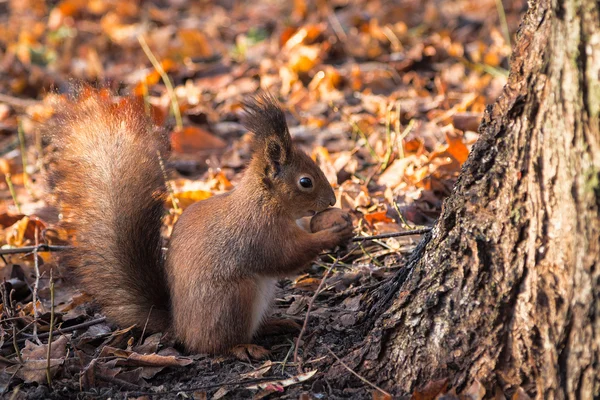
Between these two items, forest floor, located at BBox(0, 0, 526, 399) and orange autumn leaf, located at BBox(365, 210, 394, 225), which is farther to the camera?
orange autumn leaf, located at BBox(365, 210, 394, 225)

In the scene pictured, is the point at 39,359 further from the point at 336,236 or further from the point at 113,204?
the point at 336,236

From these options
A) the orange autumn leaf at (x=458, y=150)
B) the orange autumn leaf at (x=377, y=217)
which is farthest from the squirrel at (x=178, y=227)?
the orange autumn leaf at (x=458, y=150)

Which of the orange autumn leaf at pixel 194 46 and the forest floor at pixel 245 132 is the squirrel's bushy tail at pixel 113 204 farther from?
the orange autumn leaf at pixel 194 46

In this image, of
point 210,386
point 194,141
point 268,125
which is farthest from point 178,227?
point 194,141

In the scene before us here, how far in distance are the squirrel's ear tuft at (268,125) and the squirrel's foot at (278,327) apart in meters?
0.54

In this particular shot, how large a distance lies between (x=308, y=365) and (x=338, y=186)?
1199mm

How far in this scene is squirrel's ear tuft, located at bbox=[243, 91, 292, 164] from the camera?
2145 millimetres

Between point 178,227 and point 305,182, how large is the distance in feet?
1.47

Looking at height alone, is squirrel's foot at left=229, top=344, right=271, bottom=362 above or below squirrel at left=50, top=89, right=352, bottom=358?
below

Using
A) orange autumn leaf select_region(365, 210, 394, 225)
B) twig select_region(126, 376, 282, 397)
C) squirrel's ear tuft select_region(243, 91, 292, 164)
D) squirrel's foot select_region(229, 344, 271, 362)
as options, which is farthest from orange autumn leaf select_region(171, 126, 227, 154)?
twig select_region(126, 376, 282, 397)

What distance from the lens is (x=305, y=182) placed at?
7.57 ft

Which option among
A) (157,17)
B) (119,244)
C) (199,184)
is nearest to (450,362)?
(119,244)

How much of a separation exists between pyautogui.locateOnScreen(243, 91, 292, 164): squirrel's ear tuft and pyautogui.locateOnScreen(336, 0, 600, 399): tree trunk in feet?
2.06

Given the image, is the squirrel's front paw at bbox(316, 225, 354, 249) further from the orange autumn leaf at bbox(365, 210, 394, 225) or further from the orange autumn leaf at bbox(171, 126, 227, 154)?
the orange autumn leaf at bbox(171, 126, 227, 154)
